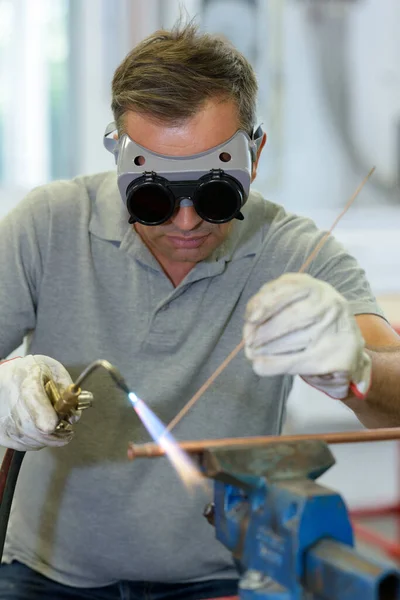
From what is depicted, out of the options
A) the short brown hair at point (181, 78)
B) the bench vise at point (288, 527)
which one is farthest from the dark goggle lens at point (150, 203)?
the bench vise at point (288, 527)

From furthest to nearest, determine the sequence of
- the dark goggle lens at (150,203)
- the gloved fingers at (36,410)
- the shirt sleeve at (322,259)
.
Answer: the shirt sleeve at (322,259) → the dark goggle lens at (150,203) → the gloved fingers at (36,410)

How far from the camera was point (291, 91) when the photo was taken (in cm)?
371

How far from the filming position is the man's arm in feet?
4.94

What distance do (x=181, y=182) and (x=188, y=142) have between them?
0.25 feet

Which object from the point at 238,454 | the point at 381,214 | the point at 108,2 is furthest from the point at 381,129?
the point at 238,454

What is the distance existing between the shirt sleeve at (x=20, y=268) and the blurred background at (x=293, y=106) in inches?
67.3

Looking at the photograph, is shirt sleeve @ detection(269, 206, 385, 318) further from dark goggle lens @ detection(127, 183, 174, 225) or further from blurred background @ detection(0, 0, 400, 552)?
blurred background @ detection(0, 0, 400, 552)

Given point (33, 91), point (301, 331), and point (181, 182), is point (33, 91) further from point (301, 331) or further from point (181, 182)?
point (301, 331)

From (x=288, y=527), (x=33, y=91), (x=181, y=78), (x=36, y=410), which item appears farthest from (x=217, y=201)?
(x=33, y=91)

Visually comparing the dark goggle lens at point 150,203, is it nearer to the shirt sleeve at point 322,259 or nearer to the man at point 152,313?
the man at point 152,313

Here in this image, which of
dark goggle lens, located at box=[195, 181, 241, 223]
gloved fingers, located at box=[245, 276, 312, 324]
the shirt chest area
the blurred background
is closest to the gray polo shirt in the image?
the shirt chest area

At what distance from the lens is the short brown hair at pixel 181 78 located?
153 centimetres

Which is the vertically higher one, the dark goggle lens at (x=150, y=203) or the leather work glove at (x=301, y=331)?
the dark goggle lens at (x=150, y=203)

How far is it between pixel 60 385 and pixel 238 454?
45 cm
